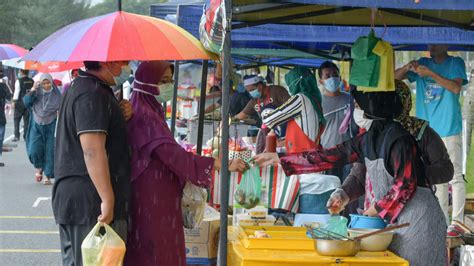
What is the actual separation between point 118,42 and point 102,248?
1260 mm

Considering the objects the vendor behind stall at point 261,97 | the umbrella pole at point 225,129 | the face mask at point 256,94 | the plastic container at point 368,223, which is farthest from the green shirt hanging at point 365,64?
the face mask at point 256,94

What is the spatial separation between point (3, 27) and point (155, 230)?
7704 cm

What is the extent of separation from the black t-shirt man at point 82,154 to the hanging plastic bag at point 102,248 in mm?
161

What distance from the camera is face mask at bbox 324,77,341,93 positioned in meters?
10.8

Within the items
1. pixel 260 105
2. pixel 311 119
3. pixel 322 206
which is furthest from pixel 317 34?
pixel 260 105

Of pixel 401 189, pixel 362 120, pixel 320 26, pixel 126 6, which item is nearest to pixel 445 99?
pixel 320 26

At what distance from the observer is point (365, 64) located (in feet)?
21.5

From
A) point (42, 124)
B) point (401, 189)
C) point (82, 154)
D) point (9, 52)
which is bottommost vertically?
point (401, 189)

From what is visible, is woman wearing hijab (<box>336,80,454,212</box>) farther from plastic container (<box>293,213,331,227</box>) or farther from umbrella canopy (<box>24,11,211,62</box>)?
plastic container (<box>293,213,331,227</box>)

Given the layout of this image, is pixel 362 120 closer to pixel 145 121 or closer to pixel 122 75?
pixel 145 121

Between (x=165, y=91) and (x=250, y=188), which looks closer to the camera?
(x=165, y=91)

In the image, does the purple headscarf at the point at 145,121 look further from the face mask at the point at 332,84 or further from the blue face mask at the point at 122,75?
the face mask at the point at 332,84

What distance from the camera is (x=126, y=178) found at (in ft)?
19.0

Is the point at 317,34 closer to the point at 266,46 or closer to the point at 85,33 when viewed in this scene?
the point at 266,46
